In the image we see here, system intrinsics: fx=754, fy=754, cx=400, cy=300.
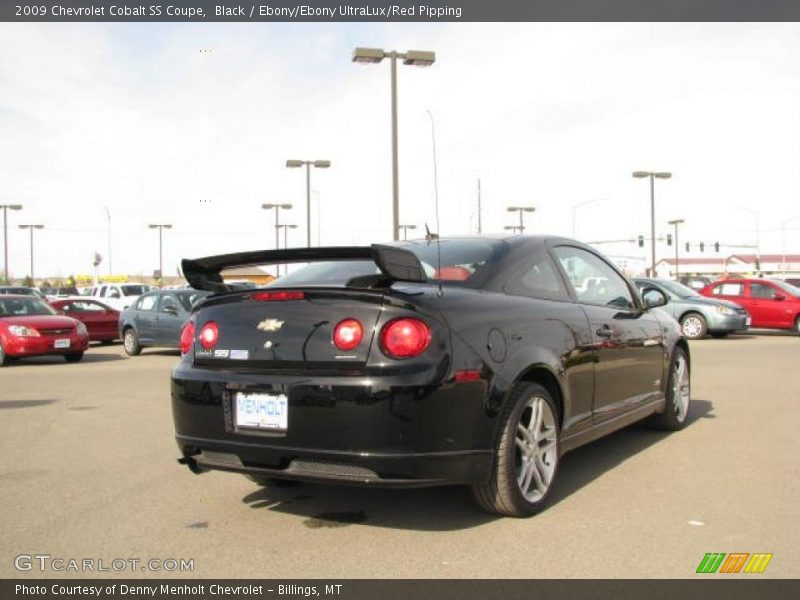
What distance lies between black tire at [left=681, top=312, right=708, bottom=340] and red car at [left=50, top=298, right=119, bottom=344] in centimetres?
1466

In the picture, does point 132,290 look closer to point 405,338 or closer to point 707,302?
point 707,302

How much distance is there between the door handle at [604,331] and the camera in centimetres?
499

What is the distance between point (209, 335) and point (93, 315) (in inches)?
660

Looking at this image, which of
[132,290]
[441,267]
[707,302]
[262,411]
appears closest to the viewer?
[262,411]

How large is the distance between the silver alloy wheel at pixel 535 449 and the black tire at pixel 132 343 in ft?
45.8

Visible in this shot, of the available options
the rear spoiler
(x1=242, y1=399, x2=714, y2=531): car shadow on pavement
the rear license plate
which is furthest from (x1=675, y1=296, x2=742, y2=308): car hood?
the rear license plate

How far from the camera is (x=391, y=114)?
19.8m

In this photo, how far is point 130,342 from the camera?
16828 mm

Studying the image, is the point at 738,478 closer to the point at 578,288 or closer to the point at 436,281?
the point at 578,288

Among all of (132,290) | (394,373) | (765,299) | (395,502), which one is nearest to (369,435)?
(394,373)

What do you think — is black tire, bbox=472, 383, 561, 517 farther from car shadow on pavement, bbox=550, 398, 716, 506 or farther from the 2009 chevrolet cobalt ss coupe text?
car shadow on pavement, bbox=550, 398, 716, 506

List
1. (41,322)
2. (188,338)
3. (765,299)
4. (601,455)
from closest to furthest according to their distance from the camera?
(188,338) < (601,455) < (41,322) < (765,299)

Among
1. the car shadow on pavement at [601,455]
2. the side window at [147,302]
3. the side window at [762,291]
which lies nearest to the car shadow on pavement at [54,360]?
the side window at [147,302]

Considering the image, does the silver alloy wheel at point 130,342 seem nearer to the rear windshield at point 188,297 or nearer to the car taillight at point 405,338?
the rear windshield at point 188,297
